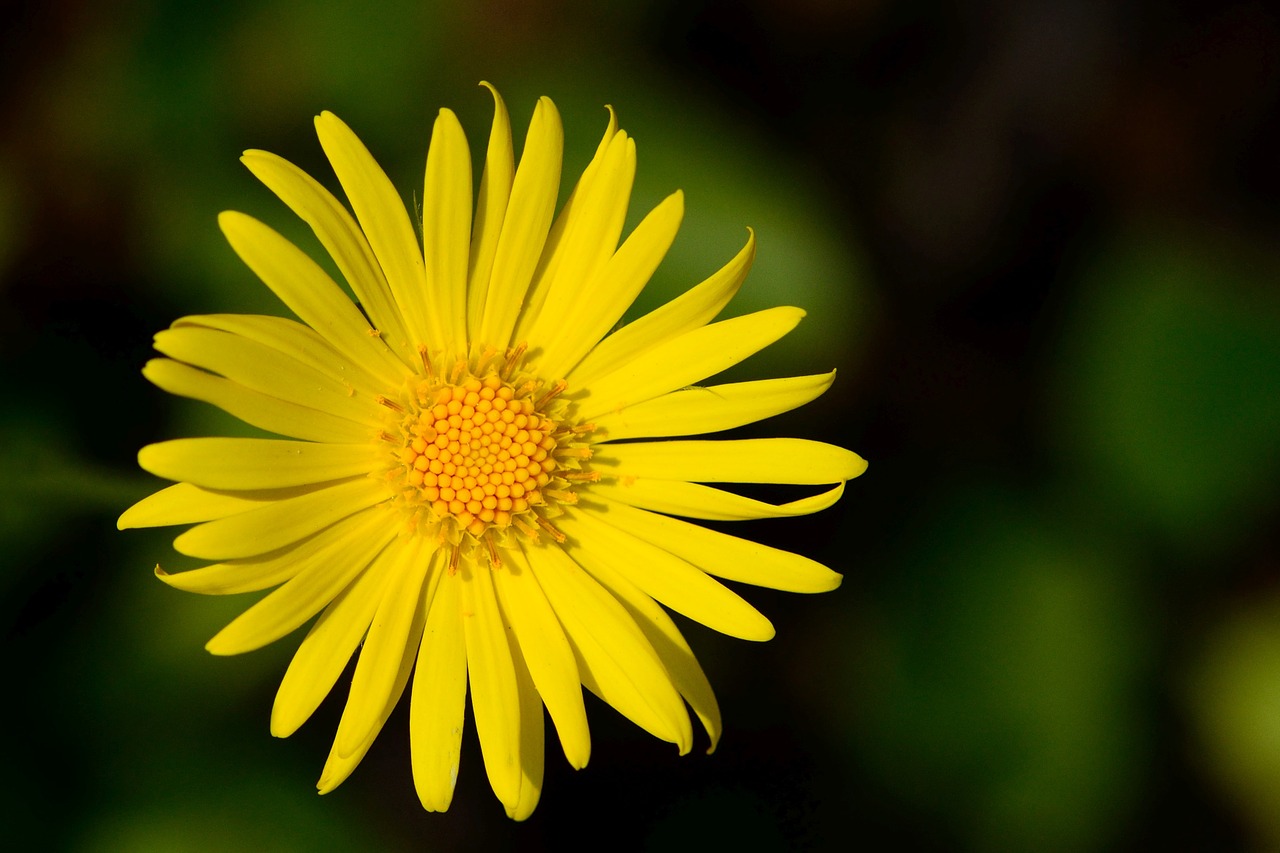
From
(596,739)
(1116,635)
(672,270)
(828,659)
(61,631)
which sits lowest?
(61,631)

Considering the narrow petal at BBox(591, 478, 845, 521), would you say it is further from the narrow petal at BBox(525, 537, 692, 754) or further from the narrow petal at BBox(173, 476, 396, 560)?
the narrow petal at BBox(173, 476, 396, 560)

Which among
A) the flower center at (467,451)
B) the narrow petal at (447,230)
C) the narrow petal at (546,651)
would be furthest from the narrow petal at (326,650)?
the narrow petal at (447,230)

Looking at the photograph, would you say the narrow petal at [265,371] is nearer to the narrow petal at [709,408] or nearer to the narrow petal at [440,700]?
the narrow petal at [440,700]

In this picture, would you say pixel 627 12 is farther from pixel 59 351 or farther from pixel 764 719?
pixel 764 719

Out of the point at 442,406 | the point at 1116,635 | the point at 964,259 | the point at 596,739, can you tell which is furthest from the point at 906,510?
the point at 442,406

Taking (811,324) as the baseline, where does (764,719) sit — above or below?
below

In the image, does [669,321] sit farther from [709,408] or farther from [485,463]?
[485,463]

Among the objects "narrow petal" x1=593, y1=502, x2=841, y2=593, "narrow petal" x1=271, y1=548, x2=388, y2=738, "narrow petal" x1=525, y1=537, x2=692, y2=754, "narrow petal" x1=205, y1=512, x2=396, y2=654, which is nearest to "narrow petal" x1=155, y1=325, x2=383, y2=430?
"narrow petal" x1=205, y1=512, x2=396, y2=654
